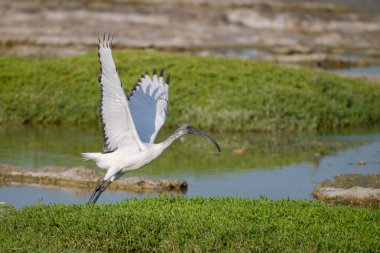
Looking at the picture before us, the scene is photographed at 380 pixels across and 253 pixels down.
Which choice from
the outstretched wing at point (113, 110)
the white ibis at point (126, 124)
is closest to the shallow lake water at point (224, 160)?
the white ibis at point (126, 124)

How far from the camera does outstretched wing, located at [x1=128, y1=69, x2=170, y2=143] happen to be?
34.5 ft

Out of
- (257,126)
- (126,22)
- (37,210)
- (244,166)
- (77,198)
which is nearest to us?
(37,210)

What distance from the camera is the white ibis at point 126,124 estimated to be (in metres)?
9.60

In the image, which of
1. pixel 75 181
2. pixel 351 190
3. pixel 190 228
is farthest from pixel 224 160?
pixel 190 228

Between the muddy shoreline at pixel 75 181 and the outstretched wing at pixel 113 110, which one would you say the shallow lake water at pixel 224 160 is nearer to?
the muddy shoreline at pixel 75 181

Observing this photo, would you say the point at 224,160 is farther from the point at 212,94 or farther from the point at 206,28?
the point at 206,28

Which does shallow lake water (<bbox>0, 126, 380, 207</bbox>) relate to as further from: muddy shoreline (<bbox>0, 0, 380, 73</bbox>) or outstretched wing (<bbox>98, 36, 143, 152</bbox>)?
muddy shoreline (<bbox>0, 0, 380, 73</bbox>)

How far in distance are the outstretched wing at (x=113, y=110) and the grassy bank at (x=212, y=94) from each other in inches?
249

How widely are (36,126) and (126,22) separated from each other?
1327 centimetres

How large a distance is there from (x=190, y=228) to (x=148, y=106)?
9.10ft

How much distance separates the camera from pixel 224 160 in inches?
551

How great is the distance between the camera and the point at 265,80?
17.7m

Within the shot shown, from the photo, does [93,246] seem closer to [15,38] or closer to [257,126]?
[257,126]

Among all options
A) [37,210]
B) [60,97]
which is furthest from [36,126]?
[37,210]
